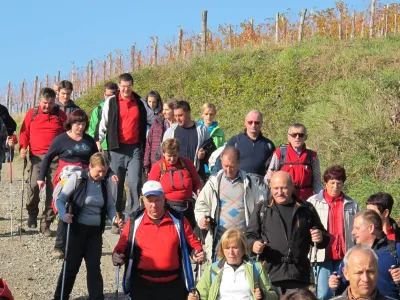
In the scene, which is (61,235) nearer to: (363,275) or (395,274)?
(395,274)

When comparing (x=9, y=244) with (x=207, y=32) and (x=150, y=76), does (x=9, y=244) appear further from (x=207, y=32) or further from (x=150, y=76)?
A: (x=207, y=32)

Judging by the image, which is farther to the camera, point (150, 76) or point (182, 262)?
point (150, 76)

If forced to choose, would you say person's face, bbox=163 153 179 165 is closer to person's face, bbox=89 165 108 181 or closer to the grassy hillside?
person's face, bbox=89 165 108 181

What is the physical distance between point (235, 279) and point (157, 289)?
0.93 m

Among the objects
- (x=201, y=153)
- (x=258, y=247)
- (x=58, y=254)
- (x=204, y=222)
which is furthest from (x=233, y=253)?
(x=58, y=254)

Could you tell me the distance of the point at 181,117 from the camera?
9.95m

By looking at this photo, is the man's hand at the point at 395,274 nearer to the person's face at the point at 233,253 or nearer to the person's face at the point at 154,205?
the person's face at the point at 233,253

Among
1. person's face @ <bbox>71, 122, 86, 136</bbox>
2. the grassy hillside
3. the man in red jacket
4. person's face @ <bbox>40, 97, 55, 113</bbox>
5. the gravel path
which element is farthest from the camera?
the grassy hillside

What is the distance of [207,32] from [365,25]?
21.1 feet

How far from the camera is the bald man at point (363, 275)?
5.01 m

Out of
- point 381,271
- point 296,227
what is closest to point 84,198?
point 296,227

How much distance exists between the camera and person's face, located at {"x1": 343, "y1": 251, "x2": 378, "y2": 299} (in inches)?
197

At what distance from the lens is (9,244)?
450 inches

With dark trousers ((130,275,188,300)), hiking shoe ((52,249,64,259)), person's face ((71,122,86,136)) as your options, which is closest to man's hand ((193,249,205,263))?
dark trousers ((130,275,188,300))
